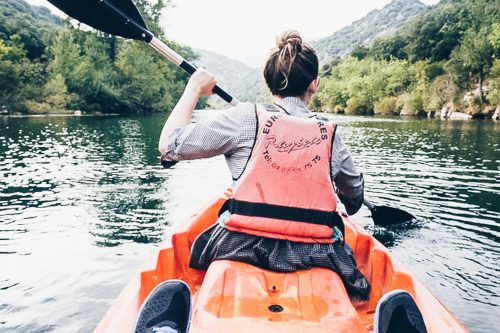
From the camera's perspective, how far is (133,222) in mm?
5801

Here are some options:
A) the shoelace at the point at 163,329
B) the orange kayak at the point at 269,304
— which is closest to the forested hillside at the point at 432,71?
the orange kayak at the point at 269,304

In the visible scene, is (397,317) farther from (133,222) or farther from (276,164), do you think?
(133,222)

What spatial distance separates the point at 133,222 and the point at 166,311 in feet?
13.5

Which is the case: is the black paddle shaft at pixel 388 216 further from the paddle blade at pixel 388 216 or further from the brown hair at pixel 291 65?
the brown hair at pixel 291 65

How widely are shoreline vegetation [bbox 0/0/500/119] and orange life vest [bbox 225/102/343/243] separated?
3186 cm

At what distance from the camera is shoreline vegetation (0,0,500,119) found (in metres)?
34.2

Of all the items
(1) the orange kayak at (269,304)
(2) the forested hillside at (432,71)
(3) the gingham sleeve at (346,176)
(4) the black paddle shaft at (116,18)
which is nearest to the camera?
(1) the orange kayak at (269,304)

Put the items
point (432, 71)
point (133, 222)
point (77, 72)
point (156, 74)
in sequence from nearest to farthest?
point (133, 222)
point (77, 72)
point (432, 71)
point (156, 74)

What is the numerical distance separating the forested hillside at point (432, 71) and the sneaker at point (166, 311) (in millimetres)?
33120

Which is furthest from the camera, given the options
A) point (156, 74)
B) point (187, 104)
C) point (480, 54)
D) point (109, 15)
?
point (156, 74)

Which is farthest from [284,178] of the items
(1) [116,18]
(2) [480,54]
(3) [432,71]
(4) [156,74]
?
(4) [156,74]

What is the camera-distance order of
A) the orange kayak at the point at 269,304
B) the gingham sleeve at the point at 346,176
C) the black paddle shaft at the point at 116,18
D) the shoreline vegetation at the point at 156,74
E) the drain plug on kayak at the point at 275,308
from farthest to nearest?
the shoreline vegetation at the point at 156,74 < the black paddle shaft at the point at 116,18 < the gingham sleeve at the point at 346,176 < the drain plug on kayak at the point at 275,308 < the orange kayak at the point at 269,304

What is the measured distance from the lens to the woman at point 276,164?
2.06 meters

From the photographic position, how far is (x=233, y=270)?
80.1 inches
